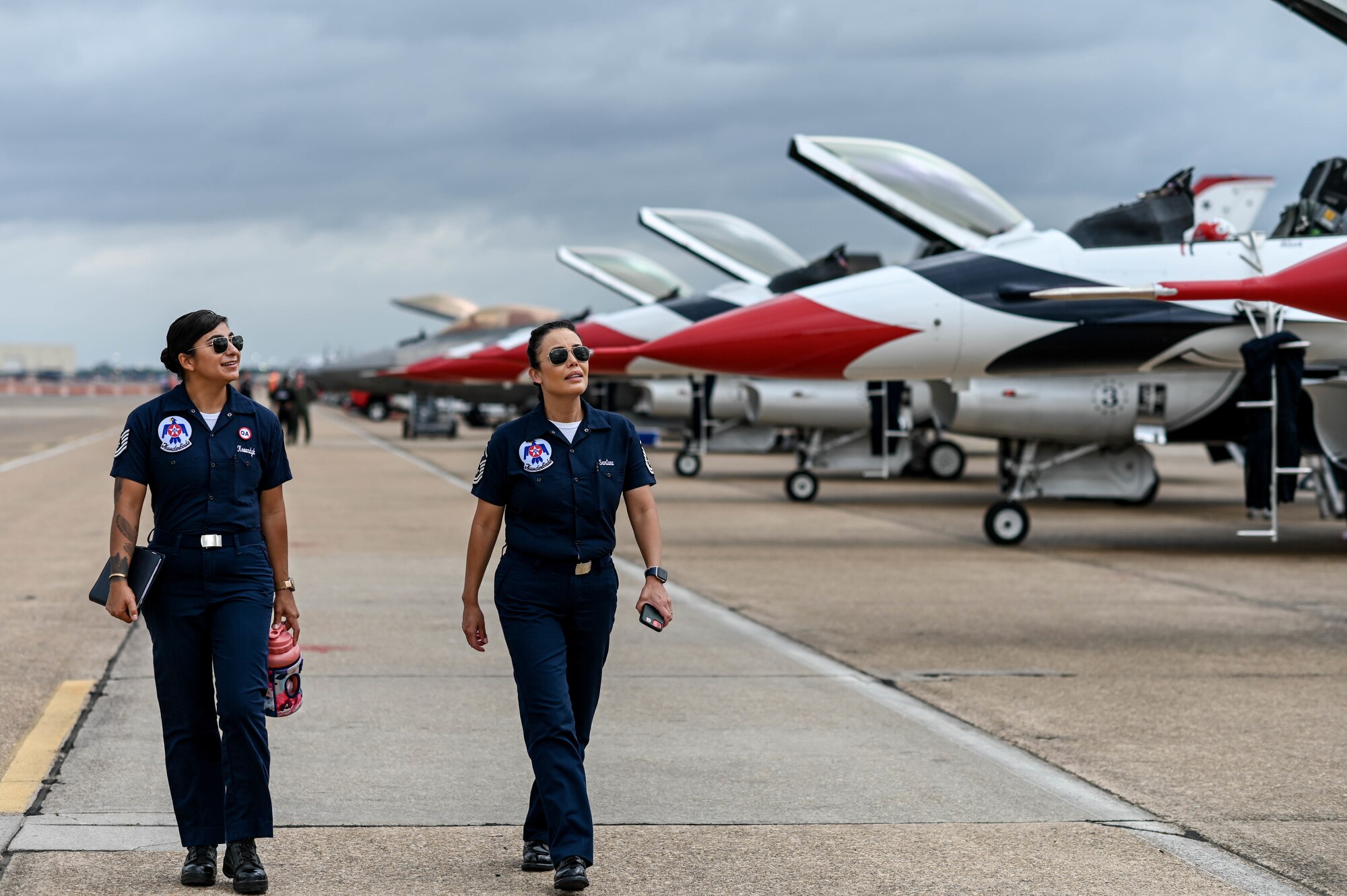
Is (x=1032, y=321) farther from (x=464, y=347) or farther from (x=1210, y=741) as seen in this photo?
(x=464, y=347)

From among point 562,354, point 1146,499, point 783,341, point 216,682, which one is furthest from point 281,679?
point 1146,499

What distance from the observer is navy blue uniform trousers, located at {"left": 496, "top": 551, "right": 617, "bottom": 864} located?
440 centimetres

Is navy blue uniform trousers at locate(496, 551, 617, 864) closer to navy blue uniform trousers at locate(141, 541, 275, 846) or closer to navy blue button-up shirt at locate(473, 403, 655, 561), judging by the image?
navy blue button-up shirt at locate(473, 403, 655, 561)

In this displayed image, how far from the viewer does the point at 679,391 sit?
29.2 m

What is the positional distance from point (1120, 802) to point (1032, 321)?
8489mm

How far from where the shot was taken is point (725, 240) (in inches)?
953

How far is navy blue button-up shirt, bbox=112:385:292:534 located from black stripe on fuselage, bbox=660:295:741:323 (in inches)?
784

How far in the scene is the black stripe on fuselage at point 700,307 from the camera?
24.6 m

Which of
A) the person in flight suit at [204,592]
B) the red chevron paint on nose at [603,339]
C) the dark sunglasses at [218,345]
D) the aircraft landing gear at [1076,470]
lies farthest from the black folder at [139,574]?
the red chevron paint on nose at [603,339]

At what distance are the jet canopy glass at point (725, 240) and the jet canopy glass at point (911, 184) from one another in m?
8.34

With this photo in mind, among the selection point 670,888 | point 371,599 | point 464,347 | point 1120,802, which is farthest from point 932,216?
point 464,347

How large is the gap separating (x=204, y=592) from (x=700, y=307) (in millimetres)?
20559

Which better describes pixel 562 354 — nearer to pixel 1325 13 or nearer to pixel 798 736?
pixel 798 736

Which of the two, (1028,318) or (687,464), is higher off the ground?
(1028,318)
